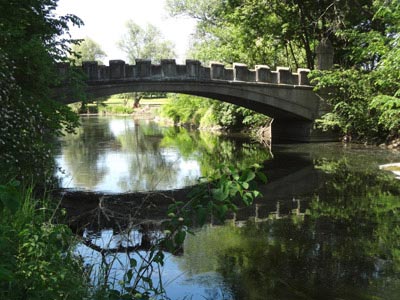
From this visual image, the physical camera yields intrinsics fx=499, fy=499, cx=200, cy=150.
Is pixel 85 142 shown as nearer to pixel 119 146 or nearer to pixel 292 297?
pixel 119 146

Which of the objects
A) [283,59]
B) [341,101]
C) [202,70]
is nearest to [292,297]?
[202,70]

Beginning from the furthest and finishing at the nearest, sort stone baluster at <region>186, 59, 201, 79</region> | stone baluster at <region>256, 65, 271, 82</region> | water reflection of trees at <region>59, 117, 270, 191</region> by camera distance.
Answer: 1. stone baluster at <region>256, 65, 271, 82</region>
2. stone baluster at <region>186, 59, 201, 79</region>
3. water reflection of trees at <region>59, 117, 270, 191</region>

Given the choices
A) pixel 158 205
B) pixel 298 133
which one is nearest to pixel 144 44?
pixel 298 133

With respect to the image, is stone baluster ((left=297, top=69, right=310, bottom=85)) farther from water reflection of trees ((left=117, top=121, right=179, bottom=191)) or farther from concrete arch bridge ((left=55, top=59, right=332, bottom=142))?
water reflection of trees ((left=117, top=121, right=179, bottom=191))

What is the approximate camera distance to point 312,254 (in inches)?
244

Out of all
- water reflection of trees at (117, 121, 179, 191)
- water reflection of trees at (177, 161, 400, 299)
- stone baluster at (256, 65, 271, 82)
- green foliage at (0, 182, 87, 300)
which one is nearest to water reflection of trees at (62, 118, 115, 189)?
water reflection of trees at (117, 121, 179, 191)

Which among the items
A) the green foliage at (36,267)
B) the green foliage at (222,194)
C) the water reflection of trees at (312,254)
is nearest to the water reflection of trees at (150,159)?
the water reflection of trees at (312,254)

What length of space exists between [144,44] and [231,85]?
4751cm

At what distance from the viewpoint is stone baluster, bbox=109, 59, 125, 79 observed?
17.5m

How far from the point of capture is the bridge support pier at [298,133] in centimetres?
2181

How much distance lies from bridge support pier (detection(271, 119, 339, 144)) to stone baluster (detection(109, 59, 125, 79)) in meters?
8.14

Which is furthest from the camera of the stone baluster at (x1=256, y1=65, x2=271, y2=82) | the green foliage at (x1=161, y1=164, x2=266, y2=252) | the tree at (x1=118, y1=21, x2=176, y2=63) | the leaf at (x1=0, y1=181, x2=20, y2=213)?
the tree at (x1=118, y1=21, x2=176, y2=63)

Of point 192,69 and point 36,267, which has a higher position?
point 192,69

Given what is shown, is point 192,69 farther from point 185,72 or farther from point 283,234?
point 283,234
